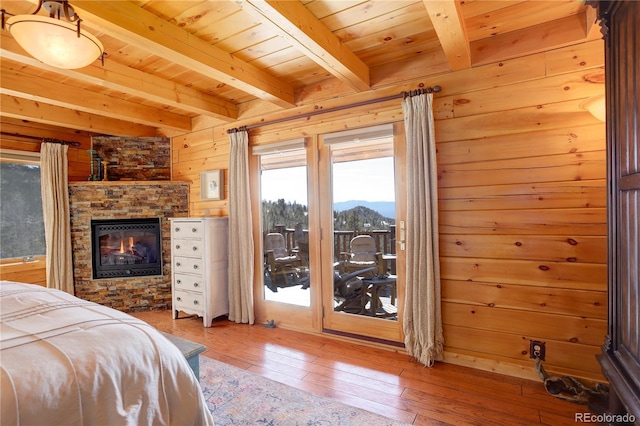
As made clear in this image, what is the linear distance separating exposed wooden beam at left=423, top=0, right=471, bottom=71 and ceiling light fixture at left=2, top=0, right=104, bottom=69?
183 centimetres

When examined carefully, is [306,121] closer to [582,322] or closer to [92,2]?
[92,2]

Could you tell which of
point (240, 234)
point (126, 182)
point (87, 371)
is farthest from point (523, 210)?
point (126, 182)

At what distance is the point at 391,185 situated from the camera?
9.48ft

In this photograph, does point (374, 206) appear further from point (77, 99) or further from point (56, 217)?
point (56, 217)

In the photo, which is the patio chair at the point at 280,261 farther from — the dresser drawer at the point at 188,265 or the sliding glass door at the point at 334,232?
the dresser drawer at the point at 188,265

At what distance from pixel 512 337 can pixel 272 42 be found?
2.89 m

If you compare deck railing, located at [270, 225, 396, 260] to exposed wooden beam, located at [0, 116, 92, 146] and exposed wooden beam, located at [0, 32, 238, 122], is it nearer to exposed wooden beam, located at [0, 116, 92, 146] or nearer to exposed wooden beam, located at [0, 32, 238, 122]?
exposed wooden beam, located at [0, 32, 238, 122]

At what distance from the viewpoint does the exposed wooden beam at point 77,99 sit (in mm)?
2750

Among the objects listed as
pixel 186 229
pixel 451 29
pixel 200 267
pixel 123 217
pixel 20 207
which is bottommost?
pixel 200 267

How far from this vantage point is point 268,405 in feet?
6.73

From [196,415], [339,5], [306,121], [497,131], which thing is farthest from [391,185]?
[196,415]

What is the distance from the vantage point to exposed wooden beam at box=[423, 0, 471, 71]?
1737 millimetres

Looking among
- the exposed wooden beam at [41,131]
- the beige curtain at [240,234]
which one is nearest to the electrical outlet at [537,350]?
the beige curtain at [240,234]

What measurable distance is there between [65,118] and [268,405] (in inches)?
152
